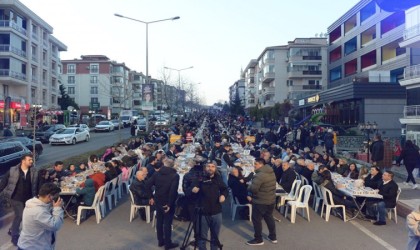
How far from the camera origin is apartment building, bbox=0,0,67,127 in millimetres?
43844

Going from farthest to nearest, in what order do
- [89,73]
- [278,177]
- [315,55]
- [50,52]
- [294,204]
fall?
[89,73], [315,55], [50,52], [278,177], [294,204]

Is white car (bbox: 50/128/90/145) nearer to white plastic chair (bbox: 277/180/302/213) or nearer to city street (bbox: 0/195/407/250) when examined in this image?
city street (bbox: 0/195/407/250)

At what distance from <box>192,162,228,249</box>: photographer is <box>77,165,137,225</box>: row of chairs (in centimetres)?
342

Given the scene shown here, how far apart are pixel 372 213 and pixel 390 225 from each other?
62 cm

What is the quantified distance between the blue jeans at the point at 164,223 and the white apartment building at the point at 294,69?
52.2 m

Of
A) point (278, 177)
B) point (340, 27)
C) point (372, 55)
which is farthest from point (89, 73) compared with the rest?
point (278, 177)

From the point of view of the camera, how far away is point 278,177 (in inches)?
437

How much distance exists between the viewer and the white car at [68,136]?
99.7 ft

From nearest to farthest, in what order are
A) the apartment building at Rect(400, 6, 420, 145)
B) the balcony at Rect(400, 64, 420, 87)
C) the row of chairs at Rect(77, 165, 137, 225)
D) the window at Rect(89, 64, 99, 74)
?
the row of chairs at Rect(77, 165, 137, 225) < the apartment building at Rect(400, 6, 420, 145) < the balcony at Rect(400, 64, 420, 87) < the window at Rect(89, 64, 99, 74)

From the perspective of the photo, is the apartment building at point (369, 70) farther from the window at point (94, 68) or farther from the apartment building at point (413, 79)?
the window at point (94, 68)

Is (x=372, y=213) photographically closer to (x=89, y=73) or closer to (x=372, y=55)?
(x=372, y=55)

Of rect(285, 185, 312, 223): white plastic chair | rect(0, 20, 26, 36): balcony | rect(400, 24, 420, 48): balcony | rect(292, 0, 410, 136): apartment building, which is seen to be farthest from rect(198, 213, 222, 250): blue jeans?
rect(0, 20, 26, 36): balcony

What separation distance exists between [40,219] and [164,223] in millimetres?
2914

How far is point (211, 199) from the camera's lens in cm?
644
